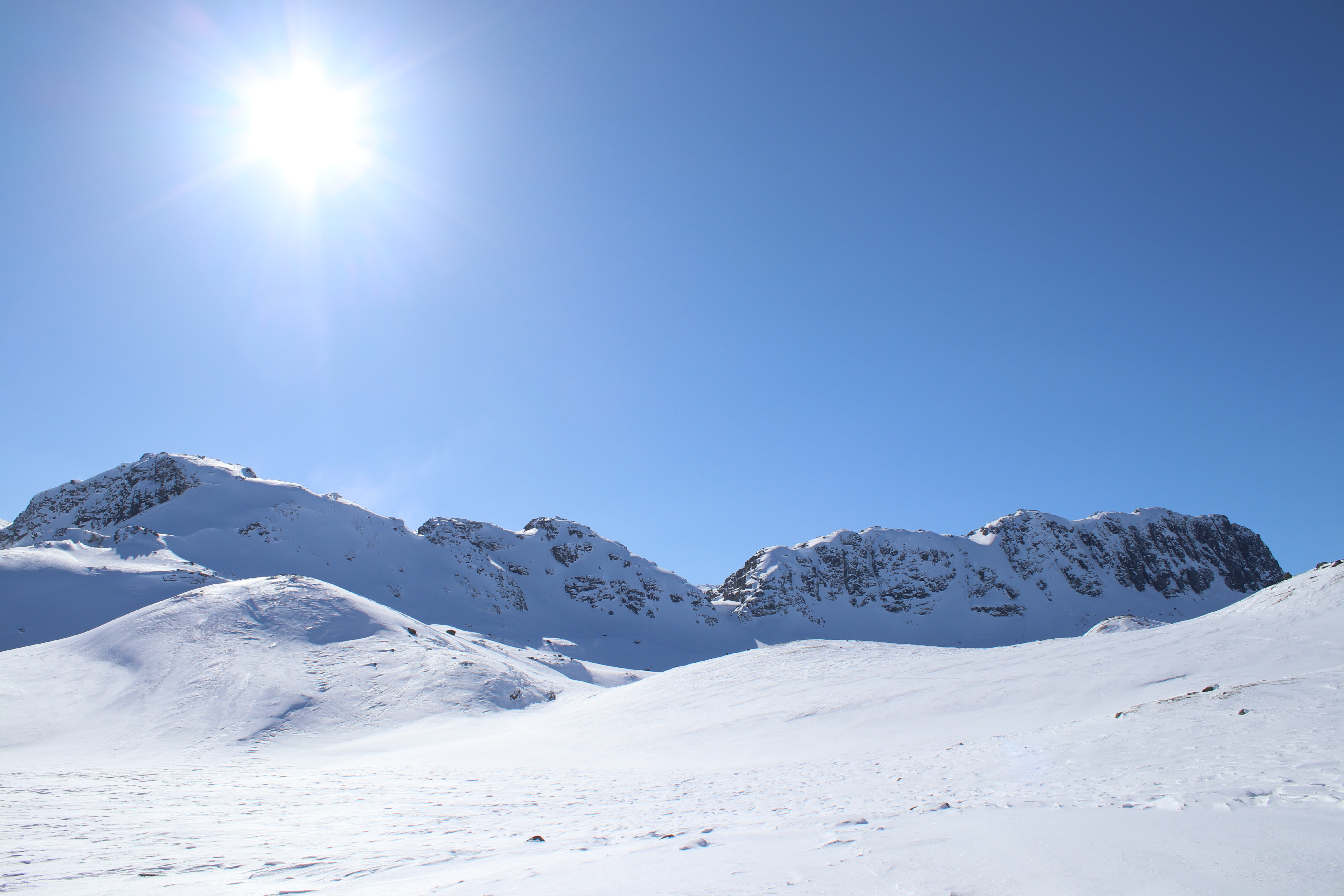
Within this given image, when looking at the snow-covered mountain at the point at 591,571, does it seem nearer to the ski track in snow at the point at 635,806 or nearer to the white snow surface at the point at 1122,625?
the ski track in snow at the point at 635,806

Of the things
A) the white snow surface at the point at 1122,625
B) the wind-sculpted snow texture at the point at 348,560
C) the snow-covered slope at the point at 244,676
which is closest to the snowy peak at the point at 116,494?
the wind-sculpted snow texture at the point at 348,560

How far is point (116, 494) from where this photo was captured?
9612cm

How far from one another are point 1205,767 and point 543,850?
962cm

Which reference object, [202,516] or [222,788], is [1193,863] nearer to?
[222,788]

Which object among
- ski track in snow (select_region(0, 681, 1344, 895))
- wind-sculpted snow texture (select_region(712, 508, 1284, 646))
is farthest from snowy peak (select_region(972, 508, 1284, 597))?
ski track in snow (select_region(0, 681, 1344, 895))

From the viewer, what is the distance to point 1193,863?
180 inches

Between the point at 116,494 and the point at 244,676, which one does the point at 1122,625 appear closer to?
the point at 244,676

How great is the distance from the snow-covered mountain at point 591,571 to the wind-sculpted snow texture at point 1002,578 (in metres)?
0.51

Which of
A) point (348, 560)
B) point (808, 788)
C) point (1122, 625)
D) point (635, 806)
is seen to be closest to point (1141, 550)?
point (1122, 625)

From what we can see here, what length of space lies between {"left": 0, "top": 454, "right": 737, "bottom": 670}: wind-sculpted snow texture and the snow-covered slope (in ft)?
71.4

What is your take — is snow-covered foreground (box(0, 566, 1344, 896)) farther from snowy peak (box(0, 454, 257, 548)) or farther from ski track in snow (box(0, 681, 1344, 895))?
snowy peak (box(0, 454, 257, 548))

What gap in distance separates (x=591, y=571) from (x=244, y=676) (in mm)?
93547

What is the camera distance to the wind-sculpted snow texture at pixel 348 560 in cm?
5991

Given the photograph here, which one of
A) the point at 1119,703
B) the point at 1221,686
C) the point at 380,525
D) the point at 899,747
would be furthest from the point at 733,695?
the point at 380,525
